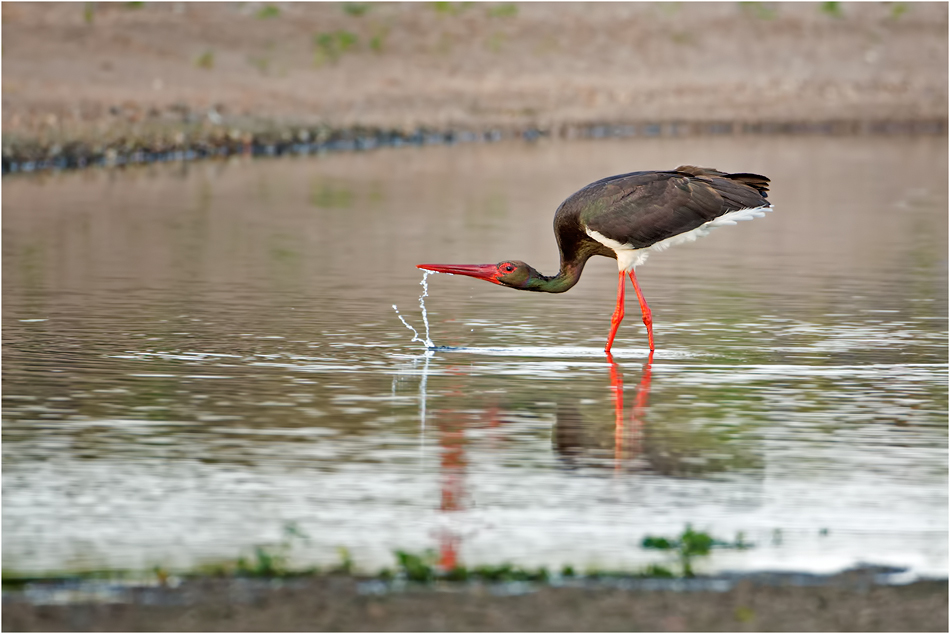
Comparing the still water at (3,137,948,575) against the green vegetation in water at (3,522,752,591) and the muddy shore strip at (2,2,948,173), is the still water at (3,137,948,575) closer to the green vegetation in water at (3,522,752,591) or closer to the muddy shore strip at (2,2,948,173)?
the green vegetation in water at (3,522,752,591)

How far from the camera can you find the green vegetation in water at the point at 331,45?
239 feet

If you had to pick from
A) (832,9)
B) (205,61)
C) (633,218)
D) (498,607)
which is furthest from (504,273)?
(832,9)

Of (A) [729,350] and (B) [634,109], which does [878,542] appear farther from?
(B) [634,109]

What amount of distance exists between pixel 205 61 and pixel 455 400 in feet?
184

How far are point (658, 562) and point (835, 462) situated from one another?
277 cm

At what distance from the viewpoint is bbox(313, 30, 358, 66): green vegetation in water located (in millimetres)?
72725

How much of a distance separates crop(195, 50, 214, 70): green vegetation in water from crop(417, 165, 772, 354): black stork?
53.0m

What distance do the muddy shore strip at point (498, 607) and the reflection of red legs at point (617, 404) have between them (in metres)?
2.90

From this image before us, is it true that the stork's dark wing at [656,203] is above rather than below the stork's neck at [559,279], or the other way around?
above

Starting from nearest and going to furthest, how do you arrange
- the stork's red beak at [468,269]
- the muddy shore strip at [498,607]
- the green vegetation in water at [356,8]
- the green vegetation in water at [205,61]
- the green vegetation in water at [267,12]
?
the muddy shore strip at [498,607], the stork's red beak at [468,269], the green vegetation in water at [205,61], the green vegetation in water at [267,12], the green vegetation in water at [356,8]

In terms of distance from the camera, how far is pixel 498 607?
788cm

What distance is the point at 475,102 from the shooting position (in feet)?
203

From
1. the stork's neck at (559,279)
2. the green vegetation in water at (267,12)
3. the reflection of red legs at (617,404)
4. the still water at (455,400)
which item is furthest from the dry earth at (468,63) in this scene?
the reflection of red legs at (617,404)

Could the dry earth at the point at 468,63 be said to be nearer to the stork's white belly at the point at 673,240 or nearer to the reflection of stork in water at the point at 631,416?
the stork's white belly at the point at 673,240
